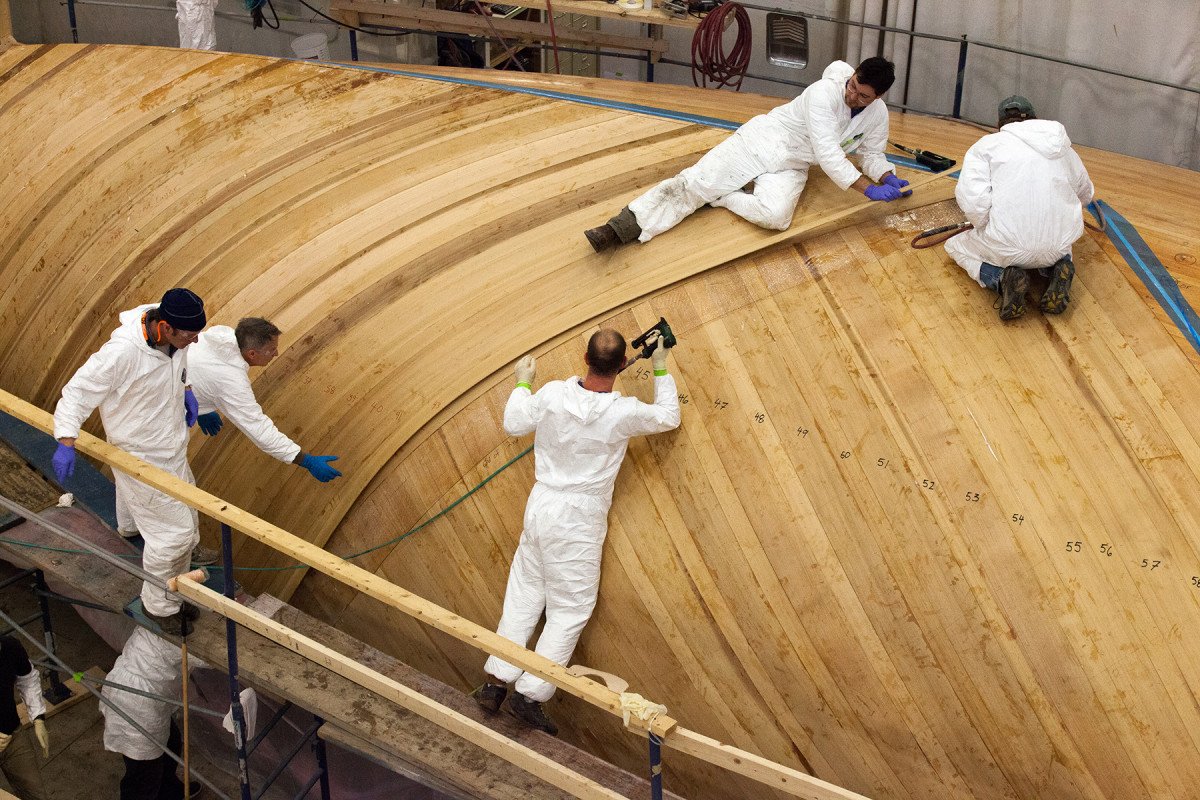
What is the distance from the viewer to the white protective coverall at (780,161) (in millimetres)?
5098

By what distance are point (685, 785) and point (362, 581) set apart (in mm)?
1526

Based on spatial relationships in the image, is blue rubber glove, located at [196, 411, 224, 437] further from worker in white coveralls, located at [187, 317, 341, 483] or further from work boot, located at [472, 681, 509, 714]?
work boot, located at [472, 681, 509, 714]

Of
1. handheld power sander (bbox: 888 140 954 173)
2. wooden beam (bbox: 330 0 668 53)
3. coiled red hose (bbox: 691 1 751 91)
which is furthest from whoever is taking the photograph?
wooden beam (bbox: 330 0 668 53)

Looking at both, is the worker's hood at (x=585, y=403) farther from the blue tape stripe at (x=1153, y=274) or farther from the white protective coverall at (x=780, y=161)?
the blue tape stripe at (x=1153, y=274)

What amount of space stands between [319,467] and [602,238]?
5.08 feet

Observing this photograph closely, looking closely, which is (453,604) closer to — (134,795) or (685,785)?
(685,785)

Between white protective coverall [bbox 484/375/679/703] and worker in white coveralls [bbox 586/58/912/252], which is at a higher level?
worker in white coveralls [bbox 586/58/912/252]

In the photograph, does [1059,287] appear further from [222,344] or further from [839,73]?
[222,344]

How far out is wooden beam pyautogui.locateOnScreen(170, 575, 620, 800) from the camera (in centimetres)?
422

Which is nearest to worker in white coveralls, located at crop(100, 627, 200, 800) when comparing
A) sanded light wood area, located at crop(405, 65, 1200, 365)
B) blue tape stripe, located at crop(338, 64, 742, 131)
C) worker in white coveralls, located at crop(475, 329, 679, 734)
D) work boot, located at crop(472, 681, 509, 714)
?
work boot, located at crop(472, 681, 509, 714)

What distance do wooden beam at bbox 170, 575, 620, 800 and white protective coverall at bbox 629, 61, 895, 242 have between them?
2178mm

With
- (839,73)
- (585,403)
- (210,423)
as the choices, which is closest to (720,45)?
(839,73)

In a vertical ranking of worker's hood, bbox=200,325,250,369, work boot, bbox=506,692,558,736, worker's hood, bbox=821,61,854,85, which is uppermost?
worker's hood, bbox=821,61,854,85

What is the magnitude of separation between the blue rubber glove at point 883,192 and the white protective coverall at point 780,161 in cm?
11
